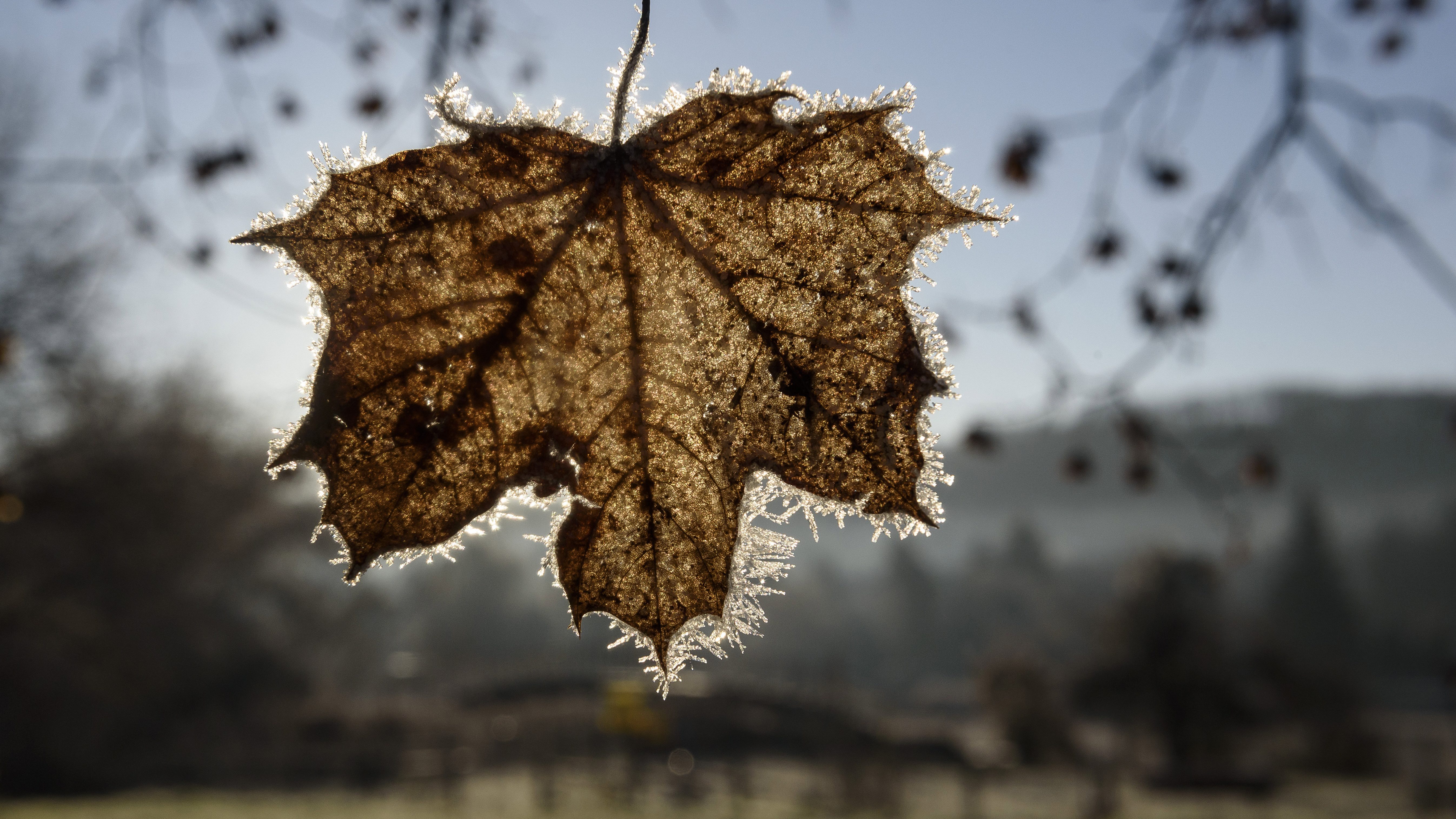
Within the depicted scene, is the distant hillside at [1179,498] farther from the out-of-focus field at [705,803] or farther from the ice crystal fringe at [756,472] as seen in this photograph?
the ice crystal fringe at [756,472]

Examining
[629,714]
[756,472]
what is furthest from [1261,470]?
[629,714]

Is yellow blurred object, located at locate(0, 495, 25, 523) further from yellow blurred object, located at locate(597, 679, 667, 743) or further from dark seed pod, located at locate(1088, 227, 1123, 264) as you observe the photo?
yellow blurred object, located at locate(597, 679, 667, 743)

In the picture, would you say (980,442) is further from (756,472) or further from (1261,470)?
(756,472)

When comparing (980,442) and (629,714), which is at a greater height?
(980,442)

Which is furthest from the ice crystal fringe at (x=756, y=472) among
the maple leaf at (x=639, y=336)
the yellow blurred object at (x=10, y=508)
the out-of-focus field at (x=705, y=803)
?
the out-of-focus field at (x=705, y=803)

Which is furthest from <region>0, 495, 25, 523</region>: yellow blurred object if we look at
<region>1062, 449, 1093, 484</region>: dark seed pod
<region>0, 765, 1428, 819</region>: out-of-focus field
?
<region>0, 765, 1428, 819</region>: out-of-focus field

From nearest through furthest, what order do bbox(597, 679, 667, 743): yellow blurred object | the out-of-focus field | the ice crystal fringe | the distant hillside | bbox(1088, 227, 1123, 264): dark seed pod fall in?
the ice crystal fringe < bbox(1088, 227, 1123, 264): dark seed pod < the out-of-focus field < bbox(597, 679, 667, 743): yellow blurred object < the distant hillside

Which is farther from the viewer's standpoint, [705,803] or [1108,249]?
[705,803]
